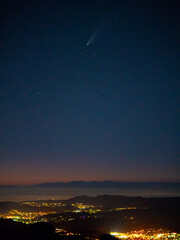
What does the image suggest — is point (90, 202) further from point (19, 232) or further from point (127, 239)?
point (19, 232)

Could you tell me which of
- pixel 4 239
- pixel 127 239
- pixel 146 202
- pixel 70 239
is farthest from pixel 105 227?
pixel 146 202

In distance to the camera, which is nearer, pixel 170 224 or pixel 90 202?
pixel 170 224

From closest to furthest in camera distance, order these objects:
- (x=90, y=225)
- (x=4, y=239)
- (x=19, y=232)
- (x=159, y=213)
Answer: (x=4, y=239) → (x=19, y=232) → (x=90, y=225) → (x=159, y=213)

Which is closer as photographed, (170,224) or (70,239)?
(70,239)

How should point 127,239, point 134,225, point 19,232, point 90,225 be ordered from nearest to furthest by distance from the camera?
point 19,232 → point 127,239 → point 90,225 → point 134,225

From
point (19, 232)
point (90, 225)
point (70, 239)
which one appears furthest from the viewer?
point (90, 225)

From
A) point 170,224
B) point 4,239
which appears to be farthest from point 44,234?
point 170,224

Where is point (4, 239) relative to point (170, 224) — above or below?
above

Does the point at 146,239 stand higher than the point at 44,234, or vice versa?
the point at 44,234

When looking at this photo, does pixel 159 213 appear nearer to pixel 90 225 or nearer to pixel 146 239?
pixel 90 225
